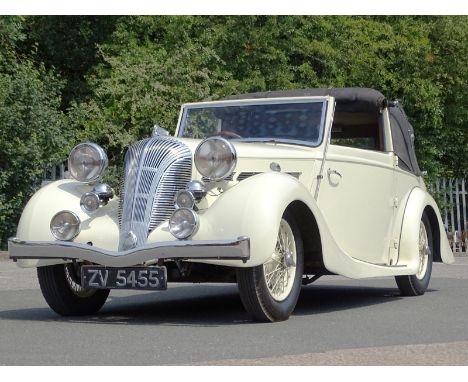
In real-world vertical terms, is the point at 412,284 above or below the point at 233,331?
below

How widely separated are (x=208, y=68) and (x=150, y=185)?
58.1ft

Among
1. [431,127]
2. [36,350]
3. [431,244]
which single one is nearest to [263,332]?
[36,350]

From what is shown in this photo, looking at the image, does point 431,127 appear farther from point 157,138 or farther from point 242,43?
point 157,138

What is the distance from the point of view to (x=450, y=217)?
26.0 meters

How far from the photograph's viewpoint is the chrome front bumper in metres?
7.75

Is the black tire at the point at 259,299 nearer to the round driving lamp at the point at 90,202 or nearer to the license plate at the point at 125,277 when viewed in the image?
the license plate at the point at 125,277

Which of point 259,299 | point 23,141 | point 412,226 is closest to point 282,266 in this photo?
point 259,299

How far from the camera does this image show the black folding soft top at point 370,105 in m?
10.4

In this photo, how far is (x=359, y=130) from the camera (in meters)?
10.8

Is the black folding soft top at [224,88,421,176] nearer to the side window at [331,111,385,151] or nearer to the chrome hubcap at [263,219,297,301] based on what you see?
the side window at [331,111,385,151]

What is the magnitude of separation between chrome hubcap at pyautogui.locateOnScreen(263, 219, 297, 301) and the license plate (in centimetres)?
86

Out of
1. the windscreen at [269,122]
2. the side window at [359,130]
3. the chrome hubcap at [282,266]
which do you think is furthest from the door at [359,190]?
the chrome hubcap at [282,266]

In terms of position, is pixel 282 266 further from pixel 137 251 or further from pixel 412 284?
pixel 412 284

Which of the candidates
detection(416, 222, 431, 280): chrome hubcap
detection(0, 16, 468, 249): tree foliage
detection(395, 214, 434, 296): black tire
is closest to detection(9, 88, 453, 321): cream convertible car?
detection(395, 214, 434, 296): black tire
